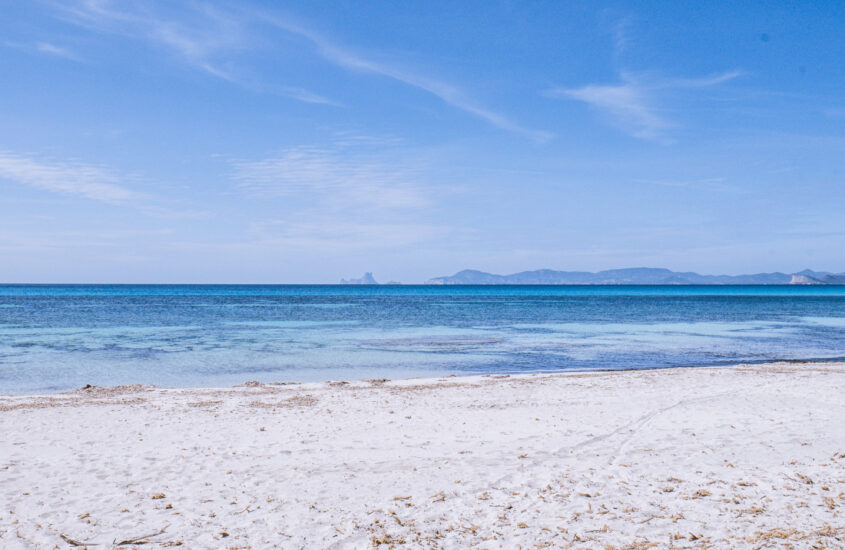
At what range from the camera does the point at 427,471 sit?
814 centimetres

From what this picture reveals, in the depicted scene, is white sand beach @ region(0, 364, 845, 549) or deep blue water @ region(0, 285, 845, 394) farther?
deep blue water @ region(0, 285, 845, 394)

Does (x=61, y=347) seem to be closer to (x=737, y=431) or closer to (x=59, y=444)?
(x=59, y=444)

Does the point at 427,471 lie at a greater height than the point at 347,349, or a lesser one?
greater

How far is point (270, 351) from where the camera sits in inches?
1028

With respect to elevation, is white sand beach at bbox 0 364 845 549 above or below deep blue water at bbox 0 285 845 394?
above

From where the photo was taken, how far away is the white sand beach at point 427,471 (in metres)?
6.07

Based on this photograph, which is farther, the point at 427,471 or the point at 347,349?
the point at 347,349

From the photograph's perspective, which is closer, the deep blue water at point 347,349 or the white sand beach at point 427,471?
the white sand beach at point 427,471

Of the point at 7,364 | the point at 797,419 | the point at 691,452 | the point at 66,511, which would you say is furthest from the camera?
the point at 7,364

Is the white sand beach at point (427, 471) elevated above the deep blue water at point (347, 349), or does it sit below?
above

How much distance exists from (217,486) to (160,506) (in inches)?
32.1

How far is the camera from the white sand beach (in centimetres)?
607

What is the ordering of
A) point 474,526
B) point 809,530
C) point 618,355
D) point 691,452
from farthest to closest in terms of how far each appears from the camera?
point 618,355 → point 691,452 → point 474,526 → point 809,530

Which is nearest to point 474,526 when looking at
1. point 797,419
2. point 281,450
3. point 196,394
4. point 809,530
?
point 809,530
